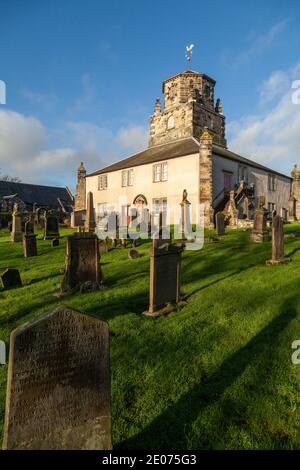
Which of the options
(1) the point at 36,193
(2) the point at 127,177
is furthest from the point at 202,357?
(1) the point at 36,193

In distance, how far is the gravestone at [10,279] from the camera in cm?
881

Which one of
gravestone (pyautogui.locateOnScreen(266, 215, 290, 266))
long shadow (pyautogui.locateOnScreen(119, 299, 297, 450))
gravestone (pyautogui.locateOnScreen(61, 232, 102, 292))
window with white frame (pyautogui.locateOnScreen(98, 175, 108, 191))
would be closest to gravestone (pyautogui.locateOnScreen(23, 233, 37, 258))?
gravestone (pyautogui.locateOnScreen(61, 232, 102, 292))

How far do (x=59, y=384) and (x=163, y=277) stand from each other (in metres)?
4.28

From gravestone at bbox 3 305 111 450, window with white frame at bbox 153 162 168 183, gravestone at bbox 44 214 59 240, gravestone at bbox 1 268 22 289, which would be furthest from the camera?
window with white frame at bbox 153 162 168 183

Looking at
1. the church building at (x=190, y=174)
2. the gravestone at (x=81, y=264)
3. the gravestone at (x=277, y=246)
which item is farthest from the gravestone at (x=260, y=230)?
the gravestone at (x=81, y=264)

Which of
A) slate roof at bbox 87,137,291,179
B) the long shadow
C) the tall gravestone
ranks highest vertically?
slate roof at bbox 87,137,291,179

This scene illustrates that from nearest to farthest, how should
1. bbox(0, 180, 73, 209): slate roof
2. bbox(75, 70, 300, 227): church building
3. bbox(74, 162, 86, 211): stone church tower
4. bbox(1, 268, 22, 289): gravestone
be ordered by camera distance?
bbox(1, 268, 22, 289): gravestone < bbox(75, 70, 300, 227): church building < bbox(74, 162, 86, 211): stone church tower < bbox(0, 180, 73, 209): slate roof

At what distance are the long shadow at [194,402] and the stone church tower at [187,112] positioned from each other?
111 feet

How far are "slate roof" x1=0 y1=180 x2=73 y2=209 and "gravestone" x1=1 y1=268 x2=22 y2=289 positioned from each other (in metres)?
44.0

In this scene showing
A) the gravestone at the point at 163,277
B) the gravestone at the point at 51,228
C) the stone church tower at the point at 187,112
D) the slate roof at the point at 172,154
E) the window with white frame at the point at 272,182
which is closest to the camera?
the gravestone at the point at 163,277

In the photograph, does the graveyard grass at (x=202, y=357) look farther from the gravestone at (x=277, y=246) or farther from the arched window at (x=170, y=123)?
the arched window at (x=170, y=123)

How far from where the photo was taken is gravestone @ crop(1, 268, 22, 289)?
28.9 ft

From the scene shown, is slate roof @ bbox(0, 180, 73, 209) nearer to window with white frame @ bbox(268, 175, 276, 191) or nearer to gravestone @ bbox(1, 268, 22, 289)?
window with white frame @ bbox(268, 175, 276, 191)

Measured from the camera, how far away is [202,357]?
454cm
